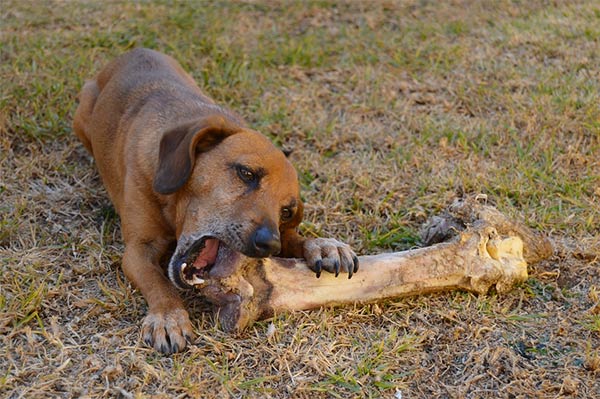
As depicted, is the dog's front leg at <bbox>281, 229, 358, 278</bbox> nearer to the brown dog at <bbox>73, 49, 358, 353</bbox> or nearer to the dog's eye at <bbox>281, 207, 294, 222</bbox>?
the brown dog at <bbox>73, 49, 358, 353</bbox>

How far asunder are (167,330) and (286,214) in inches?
32.1

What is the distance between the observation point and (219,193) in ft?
11.5

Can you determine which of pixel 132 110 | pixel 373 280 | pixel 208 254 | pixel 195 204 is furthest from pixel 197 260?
pixel 132 110

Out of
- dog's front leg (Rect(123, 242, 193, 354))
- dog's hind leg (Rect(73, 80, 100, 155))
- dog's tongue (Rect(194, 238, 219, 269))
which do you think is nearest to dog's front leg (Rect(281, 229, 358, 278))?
dog's tongue (Rect(194, 238, 219, 269))

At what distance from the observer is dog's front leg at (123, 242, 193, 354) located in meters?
3.37

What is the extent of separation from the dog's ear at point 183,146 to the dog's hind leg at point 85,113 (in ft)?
5.42

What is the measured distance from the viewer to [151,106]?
438 cm

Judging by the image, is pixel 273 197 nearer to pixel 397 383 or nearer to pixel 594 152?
pixel 397 383

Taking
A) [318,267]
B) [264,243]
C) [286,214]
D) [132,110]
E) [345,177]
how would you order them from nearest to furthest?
[264,243]
[318,267]
[286,214]
[132,110]
[345,177]

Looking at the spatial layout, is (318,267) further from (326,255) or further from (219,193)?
(219,193)

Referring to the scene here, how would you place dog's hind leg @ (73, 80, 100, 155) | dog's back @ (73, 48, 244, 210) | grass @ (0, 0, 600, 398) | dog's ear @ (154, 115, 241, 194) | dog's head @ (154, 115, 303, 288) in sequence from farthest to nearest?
dog's hind leg @ (73, 80, 100, 155)
dog's back @ (73, 48, 244, 210)
dog's ear @ (154, 115, 241, 194)
dog's head @ (154, 115, 303, 288)
grass @ (0, 0, 600, 398)

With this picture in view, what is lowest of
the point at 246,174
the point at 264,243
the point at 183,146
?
the point at 264,243

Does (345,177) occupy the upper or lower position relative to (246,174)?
lower

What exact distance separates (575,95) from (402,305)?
2.97 m
